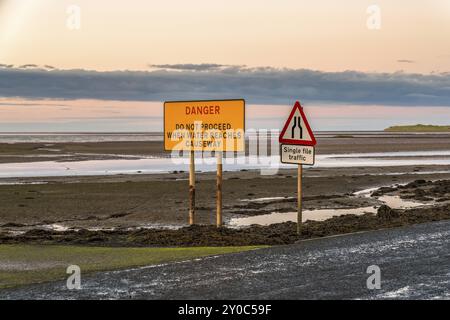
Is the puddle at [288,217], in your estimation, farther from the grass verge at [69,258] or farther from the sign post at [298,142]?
the grass verge at [69,258]

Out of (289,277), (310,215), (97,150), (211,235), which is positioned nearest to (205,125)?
(211,235)

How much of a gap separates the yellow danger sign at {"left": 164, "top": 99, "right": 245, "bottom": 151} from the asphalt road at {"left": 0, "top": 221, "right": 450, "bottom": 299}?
153 inches

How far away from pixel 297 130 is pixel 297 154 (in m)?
0.54

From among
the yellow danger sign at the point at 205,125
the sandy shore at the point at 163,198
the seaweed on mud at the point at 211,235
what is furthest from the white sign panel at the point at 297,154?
the sandy shore at the point at 163,198

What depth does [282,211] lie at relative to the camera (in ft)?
75.2

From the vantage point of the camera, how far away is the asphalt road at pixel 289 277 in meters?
8.62

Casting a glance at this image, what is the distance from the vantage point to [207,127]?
16.1 m

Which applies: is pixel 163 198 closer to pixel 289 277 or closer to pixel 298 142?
pixel 298 142

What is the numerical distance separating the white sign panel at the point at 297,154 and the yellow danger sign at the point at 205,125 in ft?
3.44

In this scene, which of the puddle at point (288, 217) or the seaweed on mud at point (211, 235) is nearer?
the seaweed on mud at point (211, 235)

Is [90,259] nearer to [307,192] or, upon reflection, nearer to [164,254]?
[164,254]

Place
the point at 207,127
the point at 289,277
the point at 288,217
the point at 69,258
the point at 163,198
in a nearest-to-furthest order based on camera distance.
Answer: the point at 289,277
the point at 69,258
the point at 207,127
the point at 288,217
the point at 163,198

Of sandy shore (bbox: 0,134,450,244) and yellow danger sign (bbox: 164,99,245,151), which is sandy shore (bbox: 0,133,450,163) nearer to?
sandy shore (bbox: 0,134,450,244)
